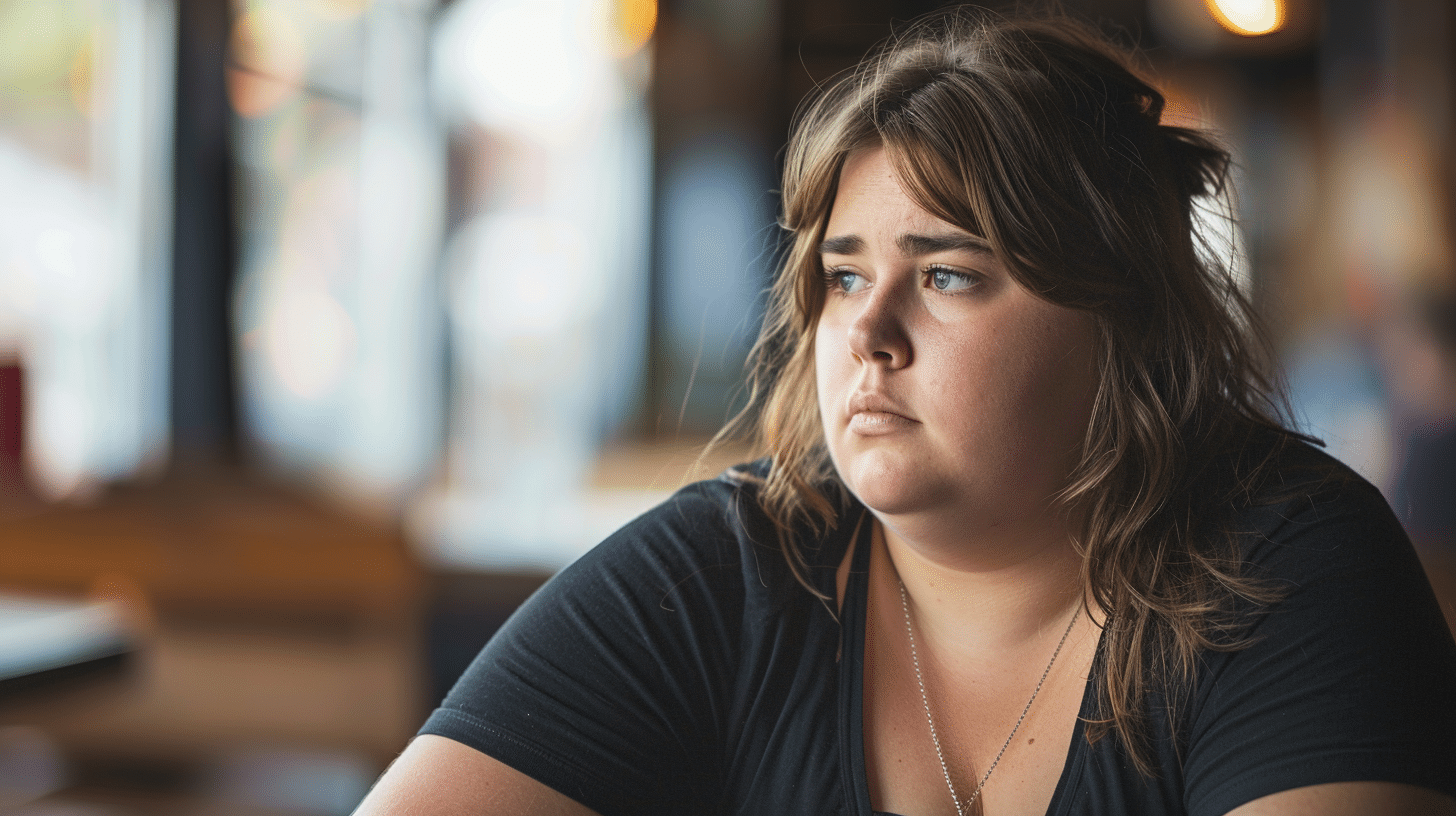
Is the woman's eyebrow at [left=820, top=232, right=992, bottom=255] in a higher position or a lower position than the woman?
higher

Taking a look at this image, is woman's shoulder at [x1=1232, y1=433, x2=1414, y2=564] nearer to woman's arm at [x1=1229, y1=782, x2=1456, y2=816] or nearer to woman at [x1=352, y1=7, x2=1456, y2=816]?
woman at [x1=352, y1=7, x2=1456, y2=816]

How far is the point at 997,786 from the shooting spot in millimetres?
1005

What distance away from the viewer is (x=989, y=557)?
3.43 ft

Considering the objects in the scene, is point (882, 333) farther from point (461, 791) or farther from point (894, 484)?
point (461, 791)

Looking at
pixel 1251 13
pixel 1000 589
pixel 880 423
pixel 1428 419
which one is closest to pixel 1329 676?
pixel 1000 589

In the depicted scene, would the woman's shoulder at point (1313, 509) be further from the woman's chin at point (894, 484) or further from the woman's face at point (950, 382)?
the woman's chin at point (894, 484)

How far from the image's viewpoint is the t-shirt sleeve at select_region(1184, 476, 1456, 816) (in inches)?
33.2

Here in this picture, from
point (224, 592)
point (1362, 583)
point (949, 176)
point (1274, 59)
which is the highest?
point (1274, 59)

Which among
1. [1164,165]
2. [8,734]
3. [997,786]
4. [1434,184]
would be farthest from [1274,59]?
[8,734]

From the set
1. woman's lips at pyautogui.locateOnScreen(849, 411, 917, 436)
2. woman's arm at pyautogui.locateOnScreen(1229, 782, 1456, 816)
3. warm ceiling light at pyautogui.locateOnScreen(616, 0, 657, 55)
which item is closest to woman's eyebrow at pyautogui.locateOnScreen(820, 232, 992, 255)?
woman's lips at pyautogui.locateOnScreen(849, 411, 917, 436)

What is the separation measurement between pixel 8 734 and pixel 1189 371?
3558 millimetres

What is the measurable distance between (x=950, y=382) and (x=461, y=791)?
1.76 ft

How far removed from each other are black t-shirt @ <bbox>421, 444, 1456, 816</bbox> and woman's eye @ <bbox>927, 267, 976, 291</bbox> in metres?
0.28

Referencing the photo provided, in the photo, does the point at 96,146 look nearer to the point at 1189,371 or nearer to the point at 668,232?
the point at 668,232
